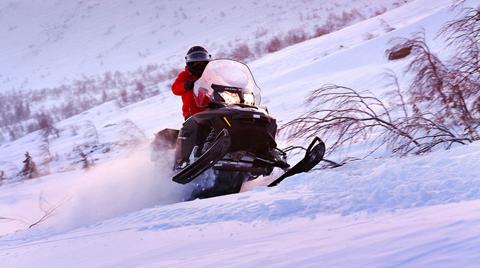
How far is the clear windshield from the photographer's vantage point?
5598mm

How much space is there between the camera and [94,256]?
123 inches

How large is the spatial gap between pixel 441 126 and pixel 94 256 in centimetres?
380

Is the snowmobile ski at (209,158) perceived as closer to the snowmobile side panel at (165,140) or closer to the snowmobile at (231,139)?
the snowmobile at (231,139)

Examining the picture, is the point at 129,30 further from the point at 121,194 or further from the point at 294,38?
the point at 121,194

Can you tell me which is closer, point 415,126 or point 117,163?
point 415,126

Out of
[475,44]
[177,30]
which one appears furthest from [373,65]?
[177,30]

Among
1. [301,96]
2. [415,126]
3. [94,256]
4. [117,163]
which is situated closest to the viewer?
[94,256]

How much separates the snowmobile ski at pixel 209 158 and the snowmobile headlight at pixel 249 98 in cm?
75

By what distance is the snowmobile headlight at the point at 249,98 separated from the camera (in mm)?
5745

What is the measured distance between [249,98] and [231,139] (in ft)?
2.35

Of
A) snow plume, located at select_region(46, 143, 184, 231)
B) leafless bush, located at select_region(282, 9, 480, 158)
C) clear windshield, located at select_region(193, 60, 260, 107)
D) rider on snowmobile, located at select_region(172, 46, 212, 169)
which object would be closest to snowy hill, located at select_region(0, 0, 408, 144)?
snow plume, located at select_region(46, 143, 184, 231)

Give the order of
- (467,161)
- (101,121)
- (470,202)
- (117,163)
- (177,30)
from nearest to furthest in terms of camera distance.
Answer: (470,202)
(467,161)
(117,163)
(101,121)
(177,30)

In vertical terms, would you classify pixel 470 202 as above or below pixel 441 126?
above

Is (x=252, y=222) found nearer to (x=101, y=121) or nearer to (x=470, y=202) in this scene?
(x=470, y=202)
